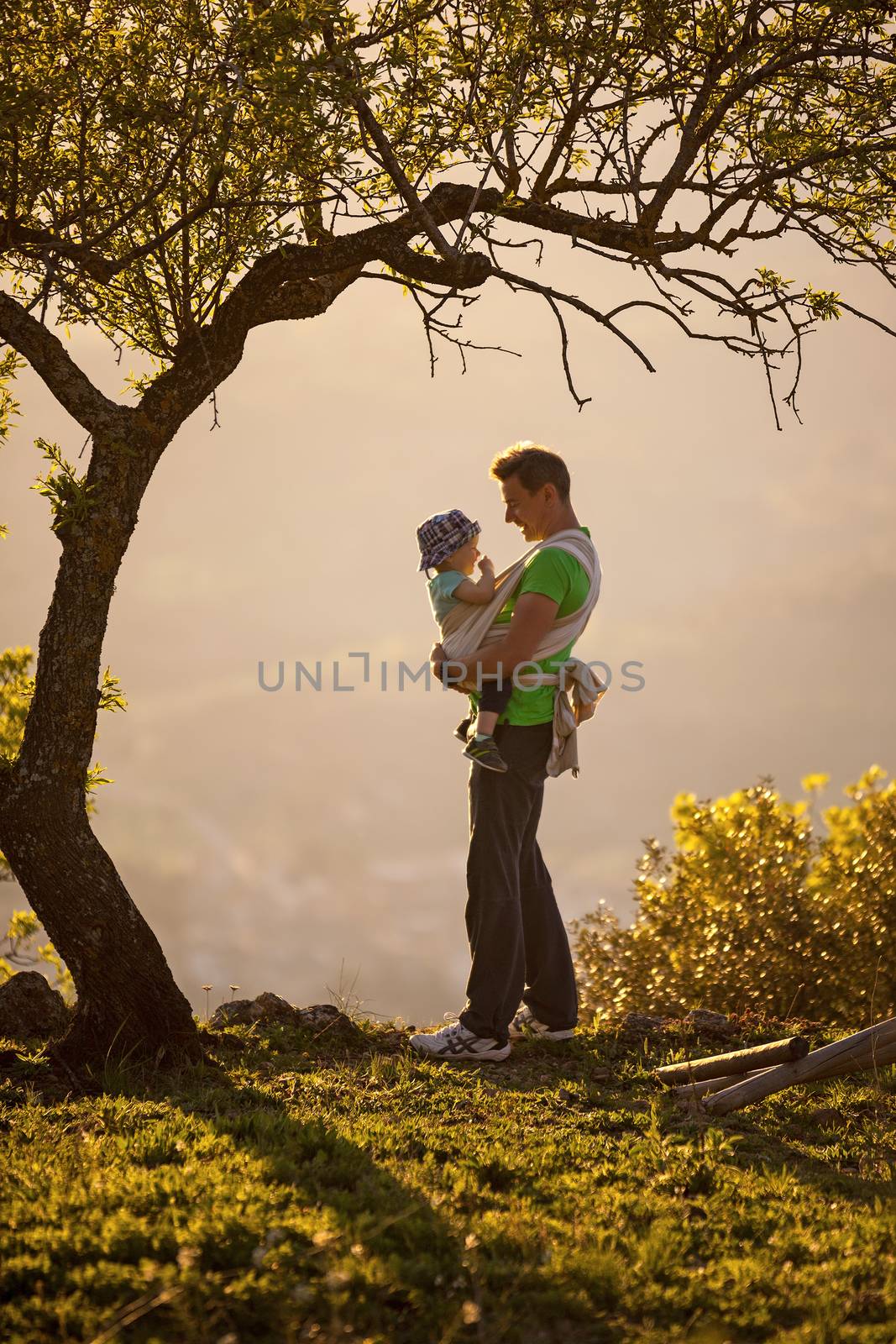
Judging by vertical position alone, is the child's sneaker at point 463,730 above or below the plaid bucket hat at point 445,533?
below

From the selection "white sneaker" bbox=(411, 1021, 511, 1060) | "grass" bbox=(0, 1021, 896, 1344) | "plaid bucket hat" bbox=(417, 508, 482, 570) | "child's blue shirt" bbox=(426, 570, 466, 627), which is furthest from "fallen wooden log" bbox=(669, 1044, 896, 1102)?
"plaid bucket hat" bbox=(417, 508, 482, 570)

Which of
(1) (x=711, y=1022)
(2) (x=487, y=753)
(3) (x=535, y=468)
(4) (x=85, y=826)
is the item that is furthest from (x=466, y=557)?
(1) (x=711, y=1022)

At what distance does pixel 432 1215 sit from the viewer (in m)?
3.97

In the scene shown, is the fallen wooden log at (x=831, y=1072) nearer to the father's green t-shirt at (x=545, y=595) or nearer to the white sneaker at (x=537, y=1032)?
the white sneaker at (x=537, y=1032)

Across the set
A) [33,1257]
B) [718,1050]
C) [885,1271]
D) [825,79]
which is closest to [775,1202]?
[885,1271]

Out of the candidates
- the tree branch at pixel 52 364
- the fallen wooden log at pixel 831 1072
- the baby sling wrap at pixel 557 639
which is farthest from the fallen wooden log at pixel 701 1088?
the tree branch at pixel 52 364

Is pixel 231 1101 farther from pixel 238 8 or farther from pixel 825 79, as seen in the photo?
pixel 825 79

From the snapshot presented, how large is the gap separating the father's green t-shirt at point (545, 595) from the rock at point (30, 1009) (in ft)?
12.1

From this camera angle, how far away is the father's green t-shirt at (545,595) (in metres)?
6.48

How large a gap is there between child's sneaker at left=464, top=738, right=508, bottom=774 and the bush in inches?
132

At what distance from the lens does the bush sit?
9.48 m

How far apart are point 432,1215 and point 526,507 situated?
4083mm

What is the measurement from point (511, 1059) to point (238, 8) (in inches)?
247

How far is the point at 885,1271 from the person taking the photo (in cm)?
374
